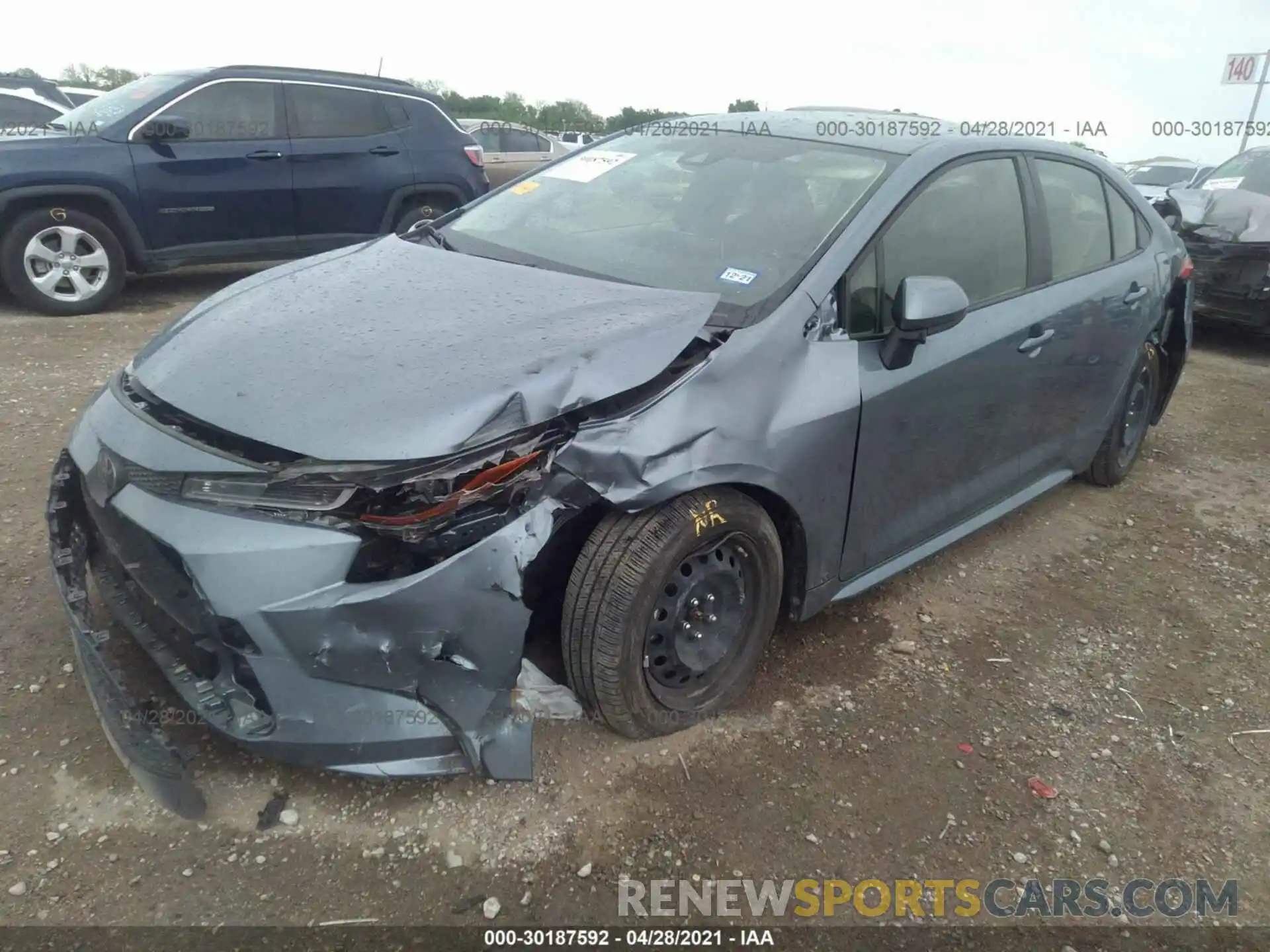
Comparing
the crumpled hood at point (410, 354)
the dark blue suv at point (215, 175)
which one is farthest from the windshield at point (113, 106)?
the crumpled hood at point (410, 354)

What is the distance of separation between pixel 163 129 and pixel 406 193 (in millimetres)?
1783

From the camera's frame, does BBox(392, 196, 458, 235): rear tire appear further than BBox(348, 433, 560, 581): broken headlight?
Yes

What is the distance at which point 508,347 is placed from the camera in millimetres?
2143

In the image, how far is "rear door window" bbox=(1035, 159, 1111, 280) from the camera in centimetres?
334

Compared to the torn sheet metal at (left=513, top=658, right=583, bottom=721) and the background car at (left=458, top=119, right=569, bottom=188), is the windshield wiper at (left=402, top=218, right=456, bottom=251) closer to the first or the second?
the torn sheet metal at (left=513, top=658, right=583, bottom=721)

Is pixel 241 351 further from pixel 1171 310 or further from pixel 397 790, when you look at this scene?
pixel 1171 310

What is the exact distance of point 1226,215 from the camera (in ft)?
22.1

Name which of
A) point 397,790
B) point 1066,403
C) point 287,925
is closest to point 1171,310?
point 1066,403

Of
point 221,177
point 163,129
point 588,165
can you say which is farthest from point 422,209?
point 588,165

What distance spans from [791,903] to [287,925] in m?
1.13

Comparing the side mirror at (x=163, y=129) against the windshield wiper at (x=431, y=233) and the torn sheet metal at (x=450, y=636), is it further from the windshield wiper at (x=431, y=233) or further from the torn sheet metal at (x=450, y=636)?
the torn sheet metal at (x=450, y=636)

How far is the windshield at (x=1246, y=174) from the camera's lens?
23.7ft

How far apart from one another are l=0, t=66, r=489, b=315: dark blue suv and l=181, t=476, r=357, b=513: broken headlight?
5315 millimetres

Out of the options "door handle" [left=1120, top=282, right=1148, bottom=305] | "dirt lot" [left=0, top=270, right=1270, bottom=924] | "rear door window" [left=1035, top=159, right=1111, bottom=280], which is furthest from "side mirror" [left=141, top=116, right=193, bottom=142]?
"door handle" [left=1120, top=282, right=1148, bottom=305]
